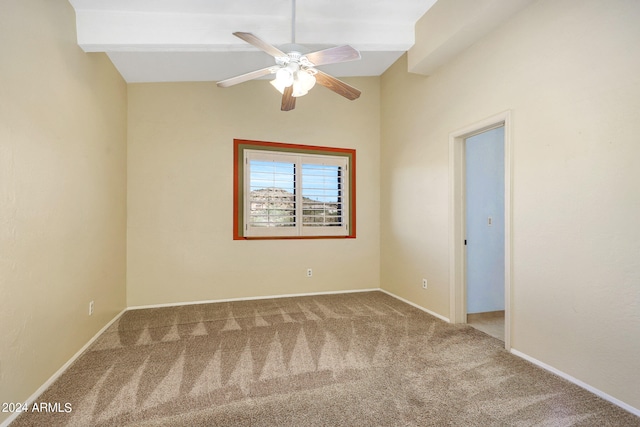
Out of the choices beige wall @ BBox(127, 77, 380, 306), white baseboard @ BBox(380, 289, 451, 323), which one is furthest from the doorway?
beige wall @ BBox(127, 77, 380, 306)

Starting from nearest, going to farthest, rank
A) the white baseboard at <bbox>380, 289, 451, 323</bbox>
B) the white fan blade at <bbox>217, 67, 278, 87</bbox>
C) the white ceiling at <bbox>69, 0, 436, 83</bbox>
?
the white fan blade at <bbox>217, 67, 278, 87</bbox>
the white ceiling at <bbox>69, 0, 436, 83</bbox>
the white baseboard at <bbox>380, 289, 451, 323</bbox>

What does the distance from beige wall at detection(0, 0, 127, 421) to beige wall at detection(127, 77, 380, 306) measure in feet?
2.18

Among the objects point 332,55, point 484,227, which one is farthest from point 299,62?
point 484,227

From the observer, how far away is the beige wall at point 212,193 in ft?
12.5

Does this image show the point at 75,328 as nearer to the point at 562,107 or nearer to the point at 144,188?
the point at 144,188

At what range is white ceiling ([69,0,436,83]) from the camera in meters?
2.60

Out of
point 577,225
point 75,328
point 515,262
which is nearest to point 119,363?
point 75,328

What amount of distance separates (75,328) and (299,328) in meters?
1.93

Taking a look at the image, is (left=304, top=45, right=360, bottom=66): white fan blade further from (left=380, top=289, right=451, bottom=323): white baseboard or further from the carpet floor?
(left=380, top=289, right=451, bottom=323): white baseboard

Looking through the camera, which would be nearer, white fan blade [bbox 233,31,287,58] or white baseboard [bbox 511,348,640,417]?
white baseboard [bbox 511,348,640,417]

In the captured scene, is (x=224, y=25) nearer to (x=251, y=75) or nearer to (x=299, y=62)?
(x=251, y=75)

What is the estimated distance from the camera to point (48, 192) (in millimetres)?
2076

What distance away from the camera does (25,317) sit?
1.82 meters

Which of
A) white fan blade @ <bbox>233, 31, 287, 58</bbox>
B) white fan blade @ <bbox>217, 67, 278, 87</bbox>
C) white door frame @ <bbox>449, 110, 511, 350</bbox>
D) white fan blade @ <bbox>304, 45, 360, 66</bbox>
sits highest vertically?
white fan blade @ <bbox>233, 31, 287, 58</bbox>
